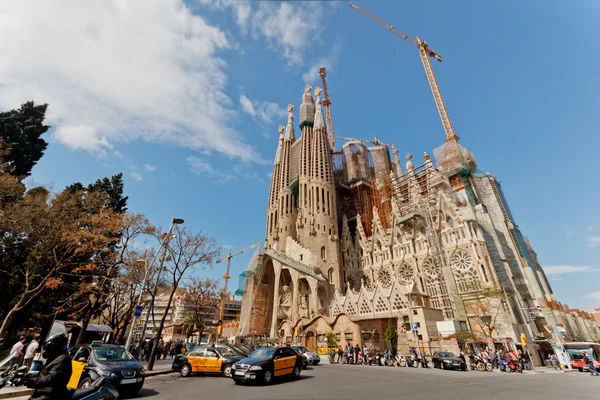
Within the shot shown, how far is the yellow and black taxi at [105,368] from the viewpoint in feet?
26.6

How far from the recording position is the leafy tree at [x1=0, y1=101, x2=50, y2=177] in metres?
23.0

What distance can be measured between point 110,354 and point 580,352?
29.6 meters

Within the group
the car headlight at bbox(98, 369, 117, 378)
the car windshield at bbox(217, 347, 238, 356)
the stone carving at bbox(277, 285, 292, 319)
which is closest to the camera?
the car headlight at bbox(98, 369, 117, 378)

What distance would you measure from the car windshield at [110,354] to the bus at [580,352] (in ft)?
90.8

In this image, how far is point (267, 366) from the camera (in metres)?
10.3

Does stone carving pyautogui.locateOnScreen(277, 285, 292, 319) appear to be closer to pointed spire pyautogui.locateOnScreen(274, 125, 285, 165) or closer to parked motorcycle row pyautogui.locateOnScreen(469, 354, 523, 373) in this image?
parked motorcycle row pyautogui.locateOnScreen(469, 354, 523, 373)

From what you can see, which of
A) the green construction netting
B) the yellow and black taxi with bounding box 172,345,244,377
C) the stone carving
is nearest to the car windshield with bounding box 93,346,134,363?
the yellow and black taxi with bounding box 172,345,244,377

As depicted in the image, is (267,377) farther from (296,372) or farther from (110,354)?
(110,354)

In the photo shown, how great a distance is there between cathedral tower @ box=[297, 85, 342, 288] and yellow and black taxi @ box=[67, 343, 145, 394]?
35.0 metres

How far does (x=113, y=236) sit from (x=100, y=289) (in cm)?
392

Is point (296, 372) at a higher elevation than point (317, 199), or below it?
below

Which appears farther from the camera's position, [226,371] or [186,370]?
[186,370]

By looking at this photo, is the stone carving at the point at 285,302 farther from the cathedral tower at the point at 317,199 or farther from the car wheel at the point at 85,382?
the car wheel at the point at 85,382

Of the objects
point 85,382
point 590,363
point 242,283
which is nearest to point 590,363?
point 590,363
